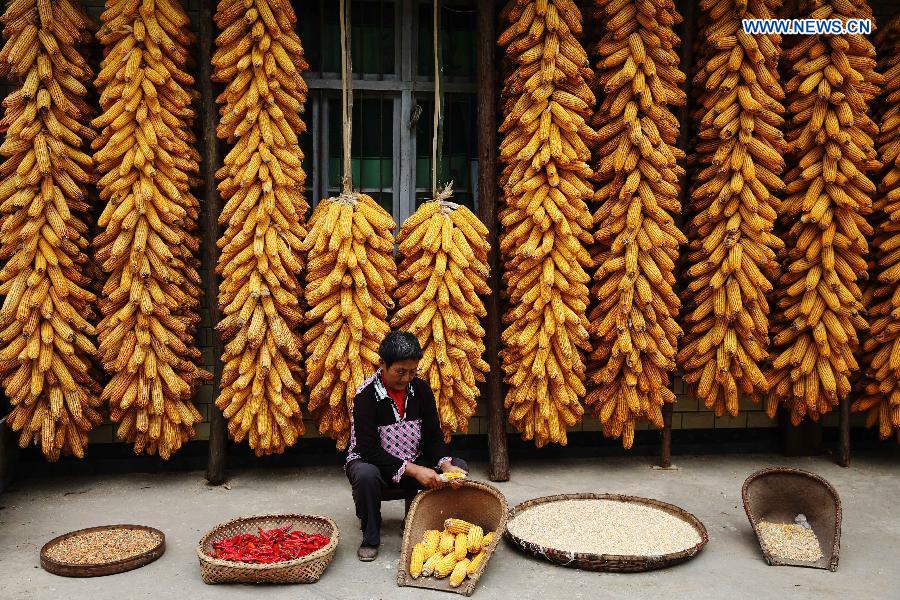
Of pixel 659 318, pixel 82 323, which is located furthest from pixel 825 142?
pixel 82 323

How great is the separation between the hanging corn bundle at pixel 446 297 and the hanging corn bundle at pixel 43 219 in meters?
2.03

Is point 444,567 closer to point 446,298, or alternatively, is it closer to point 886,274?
point 446,298

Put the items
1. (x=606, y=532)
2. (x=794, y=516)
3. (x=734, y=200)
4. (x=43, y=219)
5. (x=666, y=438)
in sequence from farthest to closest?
(x=666, y=438), (x=734, y=200), (x=43, y=219), (x=794, y=516), (x=606, y=532)

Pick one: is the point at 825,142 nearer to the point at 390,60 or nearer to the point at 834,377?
the point at 834,377

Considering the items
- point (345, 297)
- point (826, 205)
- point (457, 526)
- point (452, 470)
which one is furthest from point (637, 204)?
point (457, 526)

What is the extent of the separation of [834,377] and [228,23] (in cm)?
467

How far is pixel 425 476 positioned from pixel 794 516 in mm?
2177

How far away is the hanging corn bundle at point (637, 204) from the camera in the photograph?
20.0 feet

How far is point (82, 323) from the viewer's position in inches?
228

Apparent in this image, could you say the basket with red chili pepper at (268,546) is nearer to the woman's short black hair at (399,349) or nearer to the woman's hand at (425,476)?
the woman's hand at (425,476)

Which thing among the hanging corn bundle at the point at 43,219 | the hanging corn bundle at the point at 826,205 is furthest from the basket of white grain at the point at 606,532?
the hanging corn bundle at the point at 43,219

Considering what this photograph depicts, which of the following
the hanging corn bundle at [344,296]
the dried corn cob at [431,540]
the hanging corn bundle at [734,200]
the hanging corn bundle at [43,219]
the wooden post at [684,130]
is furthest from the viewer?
the wooden post at [684,130]

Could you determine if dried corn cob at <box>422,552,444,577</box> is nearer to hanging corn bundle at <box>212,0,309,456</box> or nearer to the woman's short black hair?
the woman's short black hair

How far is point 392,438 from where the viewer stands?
5.07 meters
